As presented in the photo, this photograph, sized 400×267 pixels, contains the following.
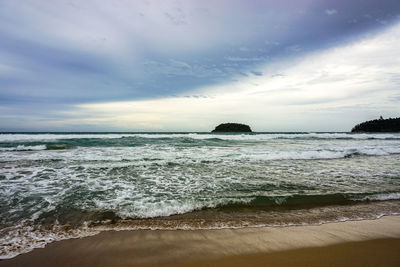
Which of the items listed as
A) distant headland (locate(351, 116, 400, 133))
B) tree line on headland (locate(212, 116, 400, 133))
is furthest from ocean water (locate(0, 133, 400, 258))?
distant headland (locate(351, 116, 400, 133))

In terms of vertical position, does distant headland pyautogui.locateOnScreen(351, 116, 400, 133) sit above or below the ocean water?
above

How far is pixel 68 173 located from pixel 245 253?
7.44 m

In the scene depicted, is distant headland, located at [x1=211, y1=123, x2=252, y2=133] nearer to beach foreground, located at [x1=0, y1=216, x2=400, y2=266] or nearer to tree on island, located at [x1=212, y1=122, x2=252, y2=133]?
tree on island, located at [x1=212, y1=122, x2=252, y2=133]

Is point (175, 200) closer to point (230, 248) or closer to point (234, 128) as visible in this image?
point (230, 248)

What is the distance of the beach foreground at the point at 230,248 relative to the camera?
9.01 ft

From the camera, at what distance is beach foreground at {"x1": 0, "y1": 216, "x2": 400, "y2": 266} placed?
108 inches

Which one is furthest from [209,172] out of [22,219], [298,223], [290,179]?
[22,219]

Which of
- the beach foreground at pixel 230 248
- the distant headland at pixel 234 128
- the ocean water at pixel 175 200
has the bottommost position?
the beach foreground at pixel 230 248

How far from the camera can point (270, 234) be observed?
3.47 meters

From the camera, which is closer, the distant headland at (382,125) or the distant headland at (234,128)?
the distant headland at (382,125)

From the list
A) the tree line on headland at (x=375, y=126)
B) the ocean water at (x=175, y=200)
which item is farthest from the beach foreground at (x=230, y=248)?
the tree line on headland at (x=375, y=126)

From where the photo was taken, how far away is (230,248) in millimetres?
3037

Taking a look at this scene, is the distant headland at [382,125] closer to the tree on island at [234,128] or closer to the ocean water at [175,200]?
the tree on island at [234,128]

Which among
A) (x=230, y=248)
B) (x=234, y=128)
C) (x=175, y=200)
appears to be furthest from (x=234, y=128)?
(x=230, y=248)
